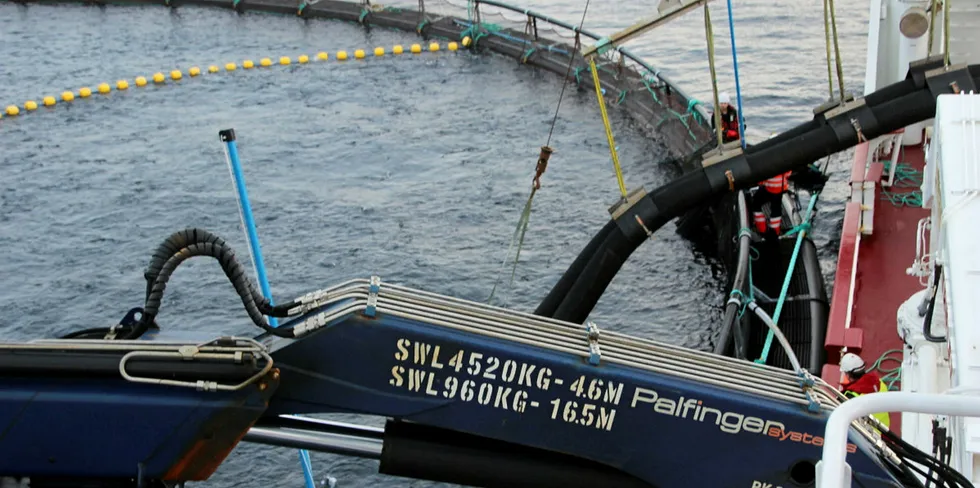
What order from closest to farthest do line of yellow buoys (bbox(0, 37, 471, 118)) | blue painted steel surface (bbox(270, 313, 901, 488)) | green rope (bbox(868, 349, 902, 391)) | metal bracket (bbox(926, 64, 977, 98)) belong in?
1. blue painted steel surface (bbox(270, 313, 901, 488))
2. metal bracket (bbox(926, 64, 977, 98))
3. green rope (bbox(868, 349, 902, 391))
4. line of yellow buoys (bbox(0, 37, 471, 118))

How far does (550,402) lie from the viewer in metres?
6.06

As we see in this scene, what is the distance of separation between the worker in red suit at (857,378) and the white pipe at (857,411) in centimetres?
653

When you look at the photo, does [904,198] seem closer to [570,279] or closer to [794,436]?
[570,279]

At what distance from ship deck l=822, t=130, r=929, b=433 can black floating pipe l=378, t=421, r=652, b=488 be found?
228 inches

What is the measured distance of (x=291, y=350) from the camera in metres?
5.92

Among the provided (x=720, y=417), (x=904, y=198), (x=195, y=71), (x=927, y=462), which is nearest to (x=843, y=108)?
(x=904, y=198)

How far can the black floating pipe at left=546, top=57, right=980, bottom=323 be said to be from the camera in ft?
38.4

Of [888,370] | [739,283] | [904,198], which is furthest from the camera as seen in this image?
[904,198]

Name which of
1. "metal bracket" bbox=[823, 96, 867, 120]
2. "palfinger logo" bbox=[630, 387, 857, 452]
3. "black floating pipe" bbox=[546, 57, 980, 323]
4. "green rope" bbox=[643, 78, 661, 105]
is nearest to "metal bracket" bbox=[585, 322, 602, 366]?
"palfinger logo" bbox=[630, 387, 857, 452]

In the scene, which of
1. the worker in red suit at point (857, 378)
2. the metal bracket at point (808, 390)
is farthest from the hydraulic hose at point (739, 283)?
the metal bracket at point (808, 390)

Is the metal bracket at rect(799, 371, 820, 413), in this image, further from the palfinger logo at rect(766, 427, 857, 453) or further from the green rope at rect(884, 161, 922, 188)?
the green rope at rect(884, 161, 922, 188)

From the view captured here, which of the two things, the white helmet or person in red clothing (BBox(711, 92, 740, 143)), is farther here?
person in red clothing (BBox(711, 92, 740, 143))

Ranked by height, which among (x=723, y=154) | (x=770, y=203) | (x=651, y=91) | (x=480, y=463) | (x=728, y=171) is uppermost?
(x=651, y=91)

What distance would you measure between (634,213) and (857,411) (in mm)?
8051
